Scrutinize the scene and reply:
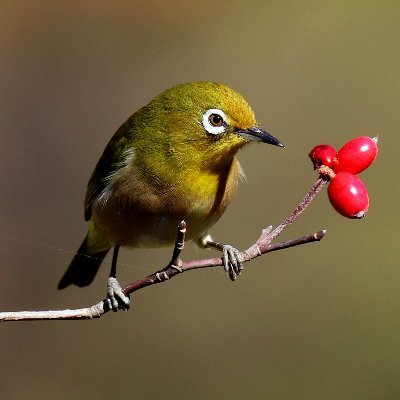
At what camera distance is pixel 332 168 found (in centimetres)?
348

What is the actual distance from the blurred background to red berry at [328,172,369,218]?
3.25 m

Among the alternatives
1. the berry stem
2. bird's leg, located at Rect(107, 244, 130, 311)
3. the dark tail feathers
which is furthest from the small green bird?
the berry stem

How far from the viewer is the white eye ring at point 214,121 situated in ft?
16.3

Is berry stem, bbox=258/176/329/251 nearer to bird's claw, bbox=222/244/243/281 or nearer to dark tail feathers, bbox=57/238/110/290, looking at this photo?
bird's claw, bbox=222/244/243/281

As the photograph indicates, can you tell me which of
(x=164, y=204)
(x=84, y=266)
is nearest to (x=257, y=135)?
(x=164, y=204)

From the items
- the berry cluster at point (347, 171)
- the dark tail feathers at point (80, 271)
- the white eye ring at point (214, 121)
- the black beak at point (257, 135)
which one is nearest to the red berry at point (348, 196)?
the berry cluster at point (347, 171)

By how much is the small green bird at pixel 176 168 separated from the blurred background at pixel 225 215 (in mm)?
1151

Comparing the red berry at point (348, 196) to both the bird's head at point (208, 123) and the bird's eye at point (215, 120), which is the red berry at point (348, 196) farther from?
the bird's eye at point (215, 120)

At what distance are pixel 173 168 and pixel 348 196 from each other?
2.00 m

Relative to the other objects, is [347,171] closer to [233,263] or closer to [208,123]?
[208,123]

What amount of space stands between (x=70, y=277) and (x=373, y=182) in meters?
3.89

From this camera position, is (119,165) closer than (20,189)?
Yes
